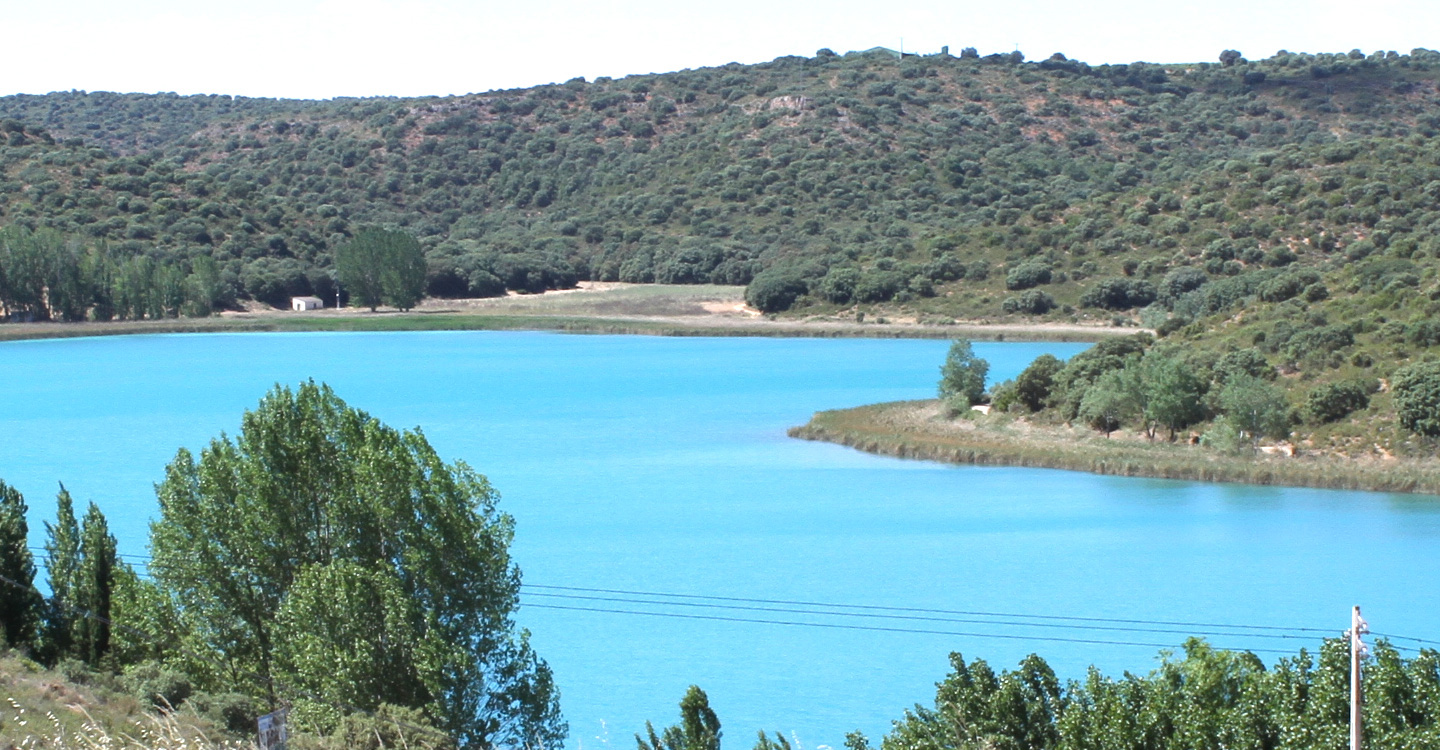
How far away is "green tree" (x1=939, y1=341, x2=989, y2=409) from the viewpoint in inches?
1708

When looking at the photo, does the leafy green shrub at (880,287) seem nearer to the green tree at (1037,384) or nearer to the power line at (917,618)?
the green tree at (1037,384)

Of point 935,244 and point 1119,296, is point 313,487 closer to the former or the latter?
point 1119,296

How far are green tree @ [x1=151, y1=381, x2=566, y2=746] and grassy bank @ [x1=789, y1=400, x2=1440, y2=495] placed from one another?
64.3 ft

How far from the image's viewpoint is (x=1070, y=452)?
36062mm

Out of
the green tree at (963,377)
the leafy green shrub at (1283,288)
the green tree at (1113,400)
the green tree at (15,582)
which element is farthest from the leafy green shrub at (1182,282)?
the green tree at (15,582)

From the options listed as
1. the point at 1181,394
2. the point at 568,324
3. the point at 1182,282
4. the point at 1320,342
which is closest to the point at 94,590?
the point at 1181,394

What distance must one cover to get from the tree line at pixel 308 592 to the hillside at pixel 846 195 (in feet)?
77.1

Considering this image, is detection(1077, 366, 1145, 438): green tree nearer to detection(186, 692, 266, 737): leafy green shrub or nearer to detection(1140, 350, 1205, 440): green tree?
detection(1140, 350, 1205, 440): green tree

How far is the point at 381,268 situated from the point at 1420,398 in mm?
62971

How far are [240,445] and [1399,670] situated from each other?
12.5 metres

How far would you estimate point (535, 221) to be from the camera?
111750 millimetres

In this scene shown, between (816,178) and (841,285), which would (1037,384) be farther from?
(816,178)

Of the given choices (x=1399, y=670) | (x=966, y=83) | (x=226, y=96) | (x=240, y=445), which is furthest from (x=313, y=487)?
(x=226, y=96)

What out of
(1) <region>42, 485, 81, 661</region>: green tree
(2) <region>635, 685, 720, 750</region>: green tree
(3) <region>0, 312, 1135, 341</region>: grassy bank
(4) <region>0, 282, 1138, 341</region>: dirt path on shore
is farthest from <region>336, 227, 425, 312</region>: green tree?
(2) <region>635, 685, 720, 750</region>: green tree
